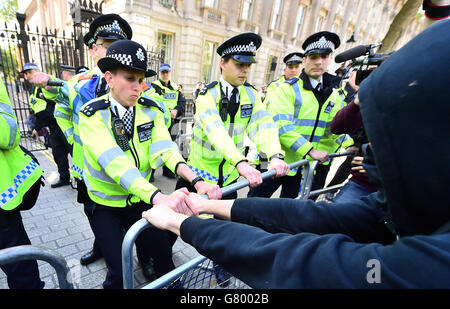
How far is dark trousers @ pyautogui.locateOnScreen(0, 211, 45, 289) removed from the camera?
5.65ft

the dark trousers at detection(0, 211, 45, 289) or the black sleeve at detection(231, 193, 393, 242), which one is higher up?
the black sleeve at detection(231, 193, 393, 242)

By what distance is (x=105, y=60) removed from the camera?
180cm

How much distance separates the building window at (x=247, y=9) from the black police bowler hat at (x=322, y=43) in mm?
13881

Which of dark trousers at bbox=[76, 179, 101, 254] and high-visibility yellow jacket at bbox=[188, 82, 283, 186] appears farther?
high-visibility yellow jacket at bbox=[188, 82, 283, 186]

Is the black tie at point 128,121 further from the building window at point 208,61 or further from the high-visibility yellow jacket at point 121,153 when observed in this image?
the building window at point 208,61

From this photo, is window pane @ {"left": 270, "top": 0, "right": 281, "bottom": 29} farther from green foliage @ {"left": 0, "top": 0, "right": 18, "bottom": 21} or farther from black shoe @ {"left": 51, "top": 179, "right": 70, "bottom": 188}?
green foliage @ {"left": 0, "top": 0, "right": 18, "bottom": 21}

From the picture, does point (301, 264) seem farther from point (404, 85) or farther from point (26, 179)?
point (26, 179)

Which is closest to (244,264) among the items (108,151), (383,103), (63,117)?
(383,103)

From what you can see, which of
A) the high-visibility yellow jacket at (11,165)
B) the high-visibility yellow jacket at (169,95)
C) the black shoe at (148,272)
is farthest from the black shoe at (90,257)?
the high-visibility yellow jacket at (169,95)

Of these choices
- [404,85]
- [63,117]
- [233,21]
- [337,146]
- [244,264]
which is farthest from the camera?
[233,21]

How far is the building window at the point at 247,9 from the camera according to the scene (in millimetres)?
14644

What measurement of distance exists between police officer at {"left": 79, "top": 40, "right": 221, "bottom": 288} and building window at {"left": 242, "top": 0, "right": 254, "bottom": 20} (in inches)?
599

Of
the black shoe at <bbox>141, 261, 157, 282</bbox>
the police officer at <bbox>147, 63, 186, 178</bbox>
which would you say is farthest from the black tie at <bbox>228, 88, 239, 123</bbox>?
the police officer at <bbox>147, 63, 186, 178</bbox>
